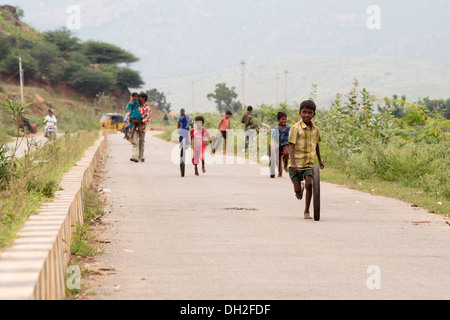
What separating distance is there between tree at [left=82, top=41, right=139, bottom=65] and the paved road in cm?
9898

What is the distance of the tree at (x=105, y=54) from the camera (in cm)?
10919

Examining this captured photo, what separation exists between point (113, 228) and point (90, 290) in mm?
3317

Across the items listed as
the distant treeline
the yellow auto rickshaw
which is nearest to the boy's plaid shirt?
the yellow auto rickshaw

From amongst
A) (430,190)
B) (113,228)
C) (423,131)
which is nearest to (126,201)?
(113,228)

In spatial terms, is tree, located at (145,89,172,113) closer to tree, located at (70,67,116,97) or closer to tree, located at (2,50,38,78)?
tree, located at (70,67,116,97)

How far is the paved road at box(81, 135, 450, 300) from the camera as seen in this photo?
18.2 ft

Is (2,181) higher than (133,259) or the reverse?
higher

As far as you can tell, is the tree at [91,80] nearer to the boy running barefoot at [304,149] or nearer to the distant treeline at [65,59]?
the distant treeline at [65,59]

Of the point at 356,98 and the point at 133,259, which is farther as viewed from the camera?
the point at 356,98

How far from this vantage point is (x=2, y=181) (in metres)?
8.62

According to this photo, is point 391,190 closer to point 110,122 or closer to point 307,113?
point 307,113

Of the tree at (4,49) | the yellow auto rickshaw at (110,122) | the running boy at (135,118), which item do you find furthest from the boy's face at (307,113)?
the tree at (4,49)

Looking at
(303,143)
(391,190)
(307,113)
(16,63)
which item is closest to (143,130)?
(391,190)

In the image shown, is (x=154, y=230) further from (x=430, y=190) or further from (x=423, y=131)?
(x=423, y=131)
